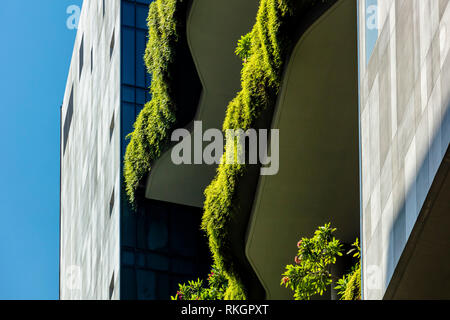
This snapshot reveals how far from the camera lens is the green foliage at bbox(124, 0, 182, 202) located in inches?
1067

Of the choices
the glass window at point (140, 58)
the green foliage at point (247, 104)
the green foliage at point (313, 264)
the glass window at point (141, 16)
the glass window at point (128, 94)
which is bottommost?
the green foliage at point (313, 264)

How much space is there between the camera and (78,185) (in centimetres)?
3966

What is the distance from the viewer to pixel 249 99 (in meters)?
21.3

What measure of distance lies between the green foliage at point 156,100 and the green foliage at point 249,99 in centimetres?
496

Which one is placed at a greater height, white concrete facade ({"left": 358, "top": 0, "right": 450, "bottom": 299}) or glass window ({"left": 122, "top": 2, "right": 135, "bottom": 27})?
glass window ({"left": 122, "top": 2, "right": 135, "bottom": 27})

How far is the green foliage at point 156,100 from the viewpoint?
27.1 m

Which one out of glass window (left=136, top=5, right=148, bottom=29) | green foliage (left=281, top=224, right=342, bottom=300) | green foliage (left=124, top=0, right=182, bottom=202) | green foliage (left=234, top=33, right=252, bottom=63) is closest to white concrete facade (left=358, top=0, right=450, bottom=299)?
green foliage (left=281, top=224, right=342, bottom=300)

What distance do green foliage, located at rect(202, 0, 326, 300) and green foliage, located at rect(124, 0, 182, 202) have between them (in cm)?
496

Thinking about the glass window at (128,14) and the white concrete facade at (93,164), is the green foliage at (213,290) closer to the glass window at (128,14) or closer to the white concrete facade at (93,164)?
the white concrete facade at (93,164)

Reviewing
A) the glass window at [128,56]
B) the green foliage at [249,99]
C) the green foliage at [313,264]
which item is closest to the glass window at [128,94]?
the glass window at [128,56]

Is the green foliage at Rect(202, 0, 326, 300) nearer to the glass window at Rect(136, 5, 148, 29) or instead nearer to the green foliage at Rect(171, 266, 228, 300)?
the green foliage at Rect(171, 266, 228, 300)

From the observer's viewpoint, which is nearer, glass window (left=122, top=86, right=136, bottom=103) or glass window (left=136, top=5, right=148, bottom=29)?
glass window (left=122, top=86, right=136, bottom=103)

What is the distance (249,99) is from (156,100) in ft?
23.9

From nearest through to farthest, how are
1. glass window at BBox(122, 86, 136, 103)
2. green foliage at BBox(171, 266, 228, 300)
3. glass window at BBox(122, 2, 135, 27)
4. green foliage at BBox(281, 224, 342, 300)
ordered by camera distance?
green foliage at BBox(281, 224, 342, 300)
green foliage at BBox(171, 266, 228, 300)
glass window at BBox(122, 86, 136, 103)
glass window at BBox(122, 2, 135, 27)
